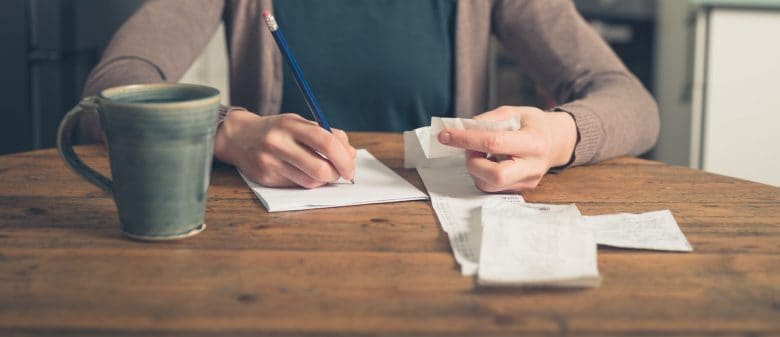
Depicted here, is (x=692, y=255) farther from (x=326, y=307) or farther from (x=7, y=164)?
(x=7, y=164)

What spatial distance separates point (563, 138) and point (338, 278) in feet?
1.51

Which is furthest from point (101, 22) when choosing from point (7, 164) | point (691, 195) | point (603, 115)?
point (691, 195)

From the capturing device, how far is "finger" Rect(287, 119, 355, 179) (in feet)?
2.78

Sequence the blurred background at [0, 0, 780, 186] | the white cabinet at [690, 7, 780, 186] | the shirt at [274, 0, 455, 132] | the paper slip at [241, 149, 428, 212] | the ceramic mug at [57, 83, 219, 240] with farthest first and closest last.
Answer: the white cabinet at [690, 7, 780, 186], the blurred background at [0, 0, 780, 186], the shirt at [274, 0, 455, 132], the paper slip at [241, 149, 428, 212], the ceramic mug at [57, 83, 219, 240]

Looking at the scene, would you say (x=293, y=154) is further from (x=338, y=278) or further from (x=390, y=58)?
(x=390, y=58)

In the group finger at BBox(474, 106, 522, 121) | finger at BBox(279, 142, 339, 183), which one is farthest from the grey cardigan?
finger at BBox(279, 142, 339, 183)

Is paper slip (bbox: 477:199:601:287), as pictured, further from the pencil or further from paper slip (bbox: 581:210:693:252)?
the pencil

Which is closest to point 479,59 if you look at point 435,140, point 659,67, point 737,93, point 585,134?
point 585,134

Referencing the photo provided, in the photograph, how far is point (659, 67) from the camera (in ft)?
9.32

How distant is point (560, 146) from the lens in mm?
966

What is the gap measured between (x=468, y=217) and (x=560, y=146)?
0.79 ft

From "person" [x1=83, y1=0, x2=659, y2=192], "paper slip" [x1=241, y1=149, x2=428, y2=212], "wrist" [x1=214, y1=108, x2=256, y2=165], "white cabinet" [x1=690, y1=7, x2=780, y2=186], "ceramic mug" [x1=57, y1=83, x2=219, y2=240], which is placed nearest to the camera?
"ceramic mug" [x1=57, y1=83, x2=219, y2=240]

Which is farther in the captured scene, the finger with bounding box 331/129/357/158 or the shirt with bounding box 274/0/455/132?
the shirt with bounding box 274/0/455/132

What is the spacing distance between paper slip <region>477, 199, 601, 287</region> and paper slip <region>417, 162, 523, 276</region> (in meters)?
0.01
